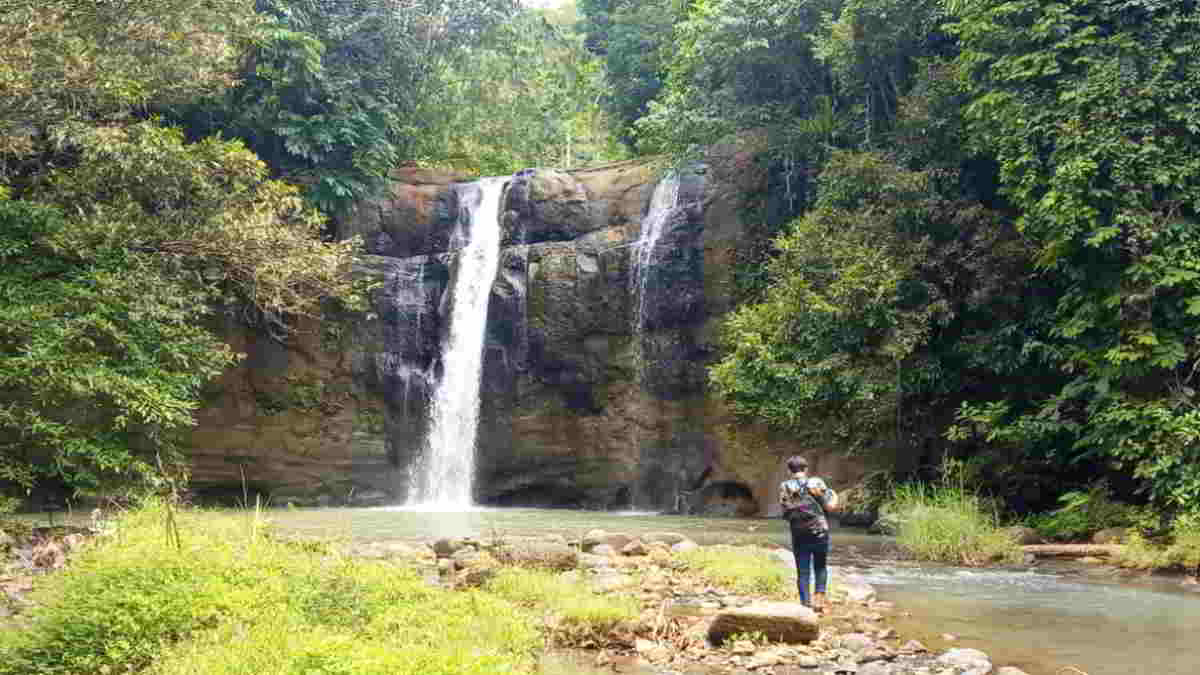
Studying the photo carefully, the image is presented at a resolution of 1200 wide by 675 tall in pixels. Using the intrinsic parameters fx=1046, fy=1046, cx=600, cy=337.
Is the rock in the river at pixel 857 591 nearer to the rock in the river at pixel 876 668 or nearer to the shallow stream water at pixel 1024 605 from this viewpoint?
the shallow stream water at pixel 1024 605

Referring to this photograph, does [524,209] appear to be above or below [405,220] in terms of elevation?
above

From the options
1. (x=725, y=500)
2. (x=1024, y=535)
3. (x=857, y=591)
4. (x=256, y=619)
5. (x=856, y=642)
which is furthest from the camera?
(x=725, y=500)

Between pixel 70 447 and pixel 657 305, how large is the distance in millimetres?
12681

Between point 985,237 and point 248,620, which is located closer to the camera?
point 248,620

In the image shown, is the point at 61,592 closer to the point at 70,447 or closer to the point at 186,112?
the point at 70,447

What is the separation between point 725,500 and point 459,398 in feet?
21.2

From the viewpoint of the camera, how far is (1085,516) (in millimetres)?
14977

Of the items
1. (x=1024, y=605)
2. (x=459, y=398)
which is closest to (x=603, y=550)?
(x=1024, y=605)

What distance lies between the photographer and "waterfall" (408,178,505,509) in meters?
23.6

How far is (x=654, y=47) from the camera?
33.0m

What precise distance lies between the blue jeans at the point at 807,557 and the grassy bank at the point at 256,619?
72.8 inches

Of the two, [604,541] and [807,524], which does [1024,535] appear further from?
[807,524]

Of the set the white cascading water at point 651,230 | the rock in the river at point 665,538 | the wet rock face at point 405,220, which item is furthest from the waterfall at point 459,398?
the rock in the river at point 665,538

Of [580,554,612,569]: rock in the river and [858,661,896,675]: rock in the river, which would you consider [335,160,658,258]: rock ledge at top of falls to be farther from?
[858,661,896,675]: rock in the river
